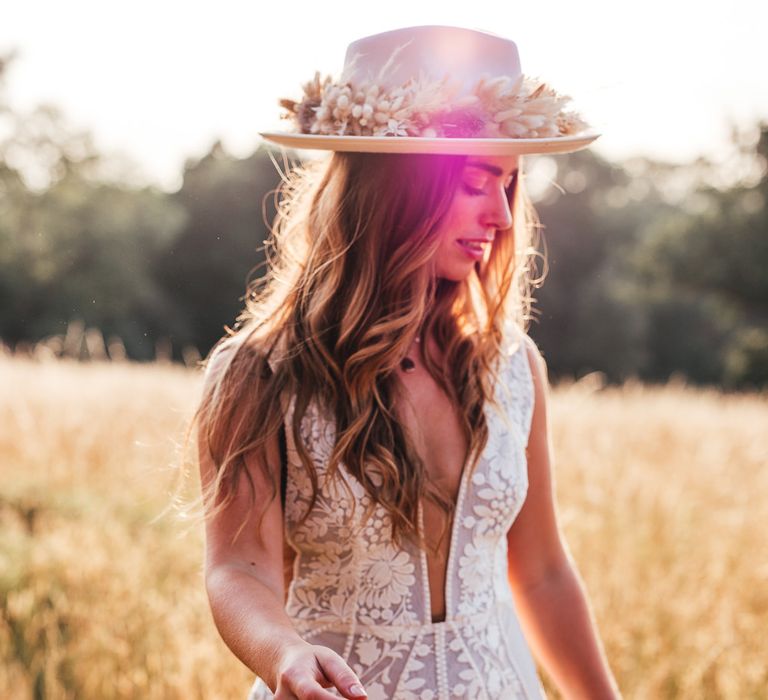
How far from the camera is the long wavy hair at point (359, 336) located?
1.71 metres

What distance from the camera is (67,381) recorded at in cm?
836

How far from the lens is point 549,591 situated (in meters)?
1.98

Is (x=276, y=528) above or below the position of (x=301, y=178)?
below

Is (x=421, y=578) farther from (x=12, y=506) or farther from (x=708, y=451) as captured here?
(x=708, y=451)

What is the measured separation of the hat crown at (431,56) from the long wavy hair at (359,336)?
0.15 metres

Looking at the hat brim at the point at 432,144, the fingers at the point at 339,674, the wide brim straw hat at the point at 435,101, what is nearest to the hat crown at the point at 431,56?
the wide brim straw hat at the point at 435,101

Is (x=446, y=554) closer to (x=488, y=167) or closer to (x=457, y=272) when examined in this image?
(x=457, y=272)

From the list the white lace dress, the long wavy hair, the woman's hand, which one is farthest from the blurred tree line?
the woman's hand

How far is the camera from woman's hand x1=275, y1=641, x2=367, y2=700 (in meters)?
1.22

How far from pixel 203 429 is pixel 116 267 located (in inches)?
1187

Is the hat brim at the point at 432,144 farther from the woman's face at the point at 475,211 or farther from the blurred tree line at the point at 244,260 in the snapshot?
the blurred tree line at the point at 244,260

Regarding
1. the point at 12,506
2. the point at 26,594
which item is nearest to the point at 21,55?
the point at 12,506

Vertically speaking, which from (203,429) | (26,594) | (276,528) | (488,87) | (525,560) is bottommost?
(26,594)

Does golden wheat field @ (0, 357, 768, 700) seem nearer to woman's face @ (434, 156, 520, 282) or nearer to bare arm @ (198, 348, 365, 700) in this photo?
bare arm @ (198, 348, 365, 700)
